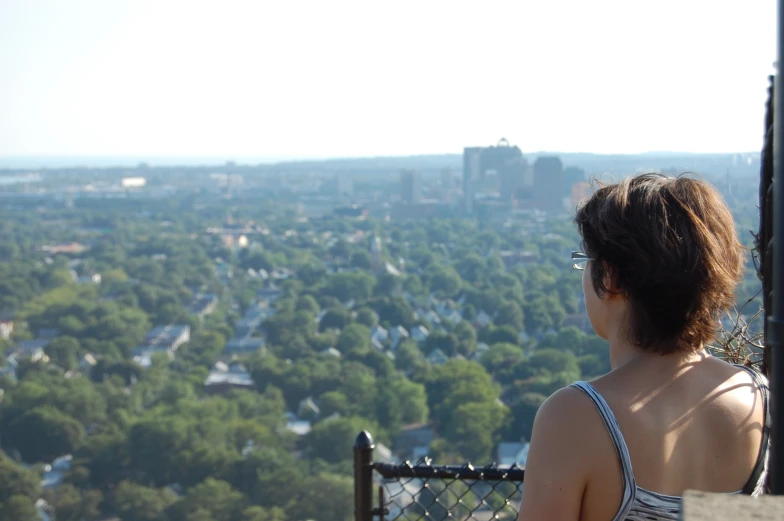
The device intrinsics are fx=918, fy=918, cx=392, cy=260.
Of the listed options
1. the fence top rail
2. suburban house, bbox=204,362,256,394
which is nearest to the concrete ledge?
the fence top rail

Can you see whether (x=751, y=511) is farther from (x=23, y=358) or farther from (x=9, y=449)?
(x=23, y=358)

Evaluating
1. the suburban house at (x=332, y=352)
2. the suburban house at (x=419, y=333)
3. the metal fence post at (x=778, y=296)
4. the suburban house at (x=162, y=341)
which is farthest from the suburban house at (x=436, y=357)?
the metal fence post at (x=778, y=296)

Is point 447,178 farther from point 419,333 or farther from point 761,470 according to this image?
point 761,470

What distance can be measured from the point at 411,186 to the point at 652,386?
52.1 m

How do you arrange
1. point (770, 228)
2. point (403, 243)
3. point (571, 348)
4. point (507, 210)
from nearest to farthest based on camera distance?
point (770, 228)
point (571, 348)
point (507, 210)
point (403, 243)

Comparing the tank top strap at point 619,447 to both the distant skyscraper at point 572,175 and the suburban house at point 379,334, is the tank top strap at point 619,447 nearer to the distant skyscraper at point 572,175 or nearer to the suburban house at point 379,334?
the suburban house at point 379,334

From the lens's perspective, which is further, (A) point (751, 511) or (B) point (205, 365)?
(B) point (205, 365)

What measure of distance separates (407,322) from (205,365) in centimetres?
725

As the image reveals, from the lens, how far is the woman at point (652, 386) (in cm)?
92

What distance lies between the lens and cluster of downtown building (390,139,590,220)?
33875 millimetres

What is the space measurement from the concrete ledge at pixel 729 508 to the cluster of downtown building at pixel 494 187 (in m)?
26.2

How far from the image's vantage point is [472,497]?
10359 millimetres

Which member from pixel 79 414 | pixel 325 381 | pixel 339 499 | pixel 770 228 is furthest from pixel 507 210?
pixel 770 228

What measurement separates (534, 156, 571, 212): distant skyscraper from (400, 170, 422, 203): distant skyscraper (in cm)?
1554
